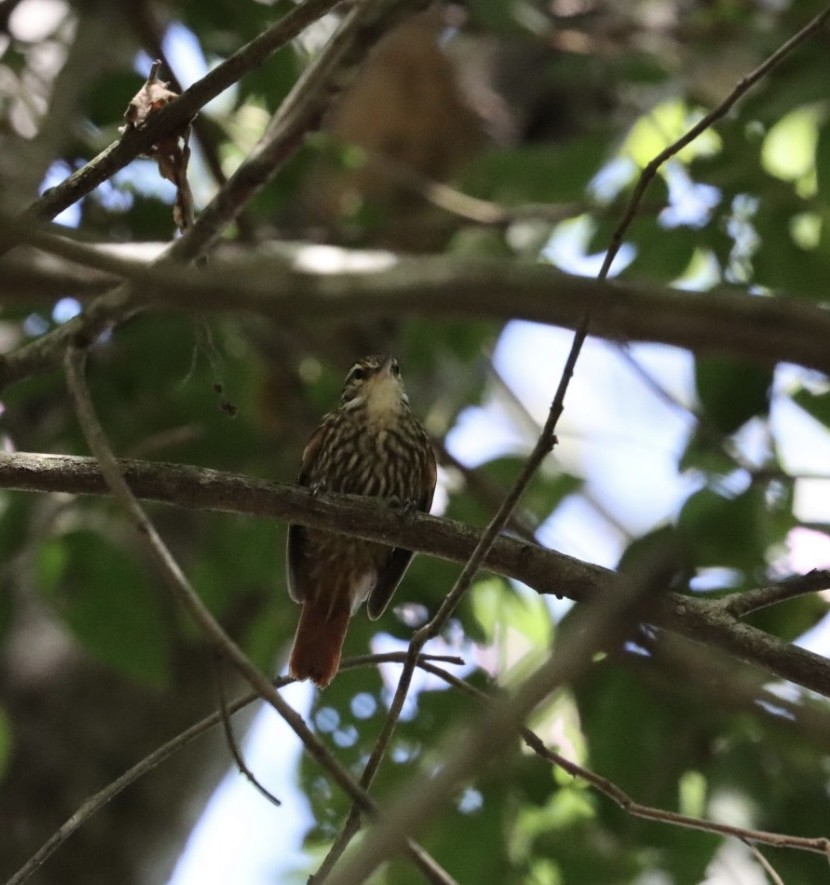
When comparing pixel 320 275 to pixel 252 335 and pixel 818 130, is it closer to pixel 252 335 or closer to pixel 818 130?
pixel 818 130

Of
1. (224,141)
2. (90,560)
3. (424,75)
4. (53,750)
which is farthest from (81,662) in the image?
(424,75)

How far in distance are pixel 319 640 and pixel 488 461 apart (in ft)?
2.39

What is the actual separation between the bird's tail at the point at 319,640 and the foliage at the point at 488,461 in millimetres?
91

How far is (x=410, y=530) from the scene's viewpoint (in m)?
2.56

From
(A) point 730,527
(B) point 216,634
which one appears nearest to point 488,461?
(A) point 730,527

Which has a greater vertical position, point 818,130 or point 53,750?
point 818,130

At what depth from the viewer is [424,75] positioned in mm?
6262

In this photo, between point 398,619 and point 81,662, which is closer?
point 398,619

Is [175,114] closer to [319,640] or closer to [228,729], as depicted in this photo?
[228,729]

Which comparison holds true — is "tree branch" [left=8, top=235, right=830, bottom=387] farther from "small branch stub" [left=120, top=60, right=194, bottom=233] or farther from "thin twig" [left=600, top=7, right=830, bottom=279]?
"small branch stub" [left=120, top=60, right=194, bottom=233]

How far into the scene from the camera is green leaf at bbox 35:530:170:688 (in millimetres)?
3484

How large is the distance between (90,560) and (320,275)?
2624 mm

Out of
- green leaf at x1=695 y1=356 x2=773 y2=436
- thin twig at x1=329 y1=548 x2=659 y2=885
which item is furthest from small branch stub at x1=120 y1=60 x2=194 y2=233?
thin twig at x1=329 y1=548 x2=659 y2=885

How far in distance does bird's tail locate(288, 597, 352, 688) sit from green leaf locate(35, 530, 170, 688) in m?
0.41
